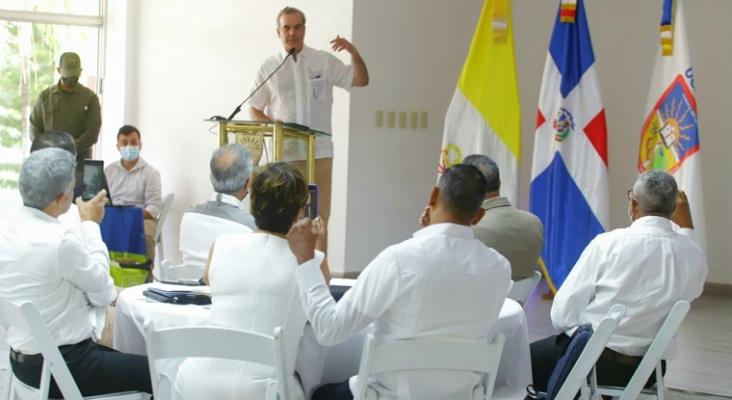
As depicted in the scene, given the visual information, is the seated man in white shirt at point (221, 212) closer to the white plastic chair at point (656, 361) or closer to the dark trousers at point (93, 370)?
the dark trousers at point (93, 370)

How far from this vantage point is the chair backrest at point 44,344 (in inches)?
101

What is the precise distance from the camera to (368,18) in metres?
7.14

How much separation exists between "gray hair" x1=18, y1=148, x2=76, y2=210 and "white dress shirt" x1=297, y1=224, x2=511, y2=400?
2.98 feet

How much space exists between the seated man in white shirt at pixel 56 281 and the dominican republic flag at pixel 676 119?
15.5 feet

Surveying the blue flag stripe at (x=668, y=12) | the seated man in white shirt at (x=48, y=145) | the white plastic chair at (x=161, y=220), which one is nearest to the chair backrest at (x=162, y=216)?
the white plastic chair at (x=161, y=220)

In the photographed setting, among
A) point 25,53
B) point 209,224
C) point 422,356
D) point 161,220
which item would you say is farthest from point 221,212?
point 25,53

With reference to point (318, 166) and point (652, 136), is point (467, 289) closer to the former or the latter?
point (318, 166)

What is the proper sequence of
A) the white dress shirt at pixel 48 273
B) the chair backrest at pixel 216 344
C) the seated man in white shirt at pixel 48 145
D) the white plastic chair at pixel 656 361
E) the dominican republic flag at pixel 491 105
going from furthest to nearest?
1. the dominican republic flag at pixel 491 105
2. the seated man in white shirt at pixel 48 145
3. the white plastic chair at pixel 656 361
4. the white dress shirt at pixel 48 273
5. the chair backrest at pixel 216 344

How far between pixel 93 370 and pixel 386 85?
4864 mm

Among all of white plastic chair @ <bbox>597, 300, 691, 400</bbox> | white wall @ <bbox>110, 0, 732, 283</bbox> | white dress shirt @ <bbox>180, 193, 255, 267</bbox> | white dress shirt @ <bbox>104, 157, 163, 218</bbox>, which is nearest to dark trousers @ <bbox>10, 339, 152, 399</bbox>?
white dress shirt @ <bbox>180, 193, 255, 267</bbox>

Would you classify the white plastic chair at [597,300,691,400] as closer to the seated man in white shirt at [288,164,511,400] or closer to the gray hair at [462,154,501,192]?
the seated man in white shirt at [288,164,511,400]

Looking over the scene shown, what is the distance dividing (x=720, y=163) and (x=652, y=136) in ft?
3.52

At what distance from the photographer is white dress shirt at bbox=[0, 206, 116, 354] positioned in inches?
109

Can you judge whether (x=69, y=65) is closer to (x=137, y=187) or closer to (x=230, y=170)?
(x=137, y=187)
